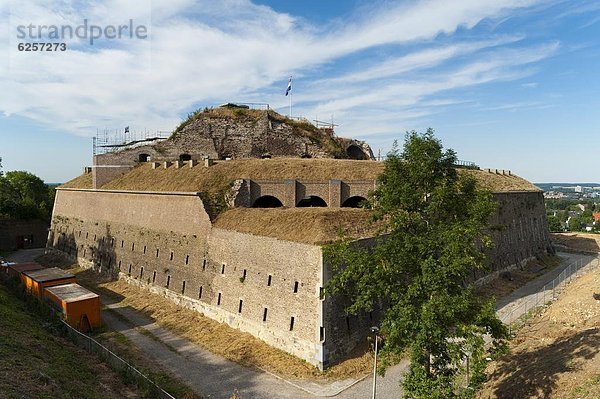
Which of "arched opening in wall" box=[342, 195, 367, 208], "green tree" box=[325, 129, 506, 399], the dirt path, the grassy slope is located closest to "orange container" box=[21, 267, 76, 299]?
the grassy slope

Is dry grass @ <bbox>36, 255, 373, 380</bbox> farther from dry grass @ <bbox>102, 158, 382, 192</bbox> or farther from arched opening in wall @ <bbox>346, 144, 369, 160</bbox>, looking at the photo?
arched opening in wall @ <bbox>346, 144, 369, 160</bbox>

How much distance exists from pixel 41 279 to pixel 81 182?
73.5 feet

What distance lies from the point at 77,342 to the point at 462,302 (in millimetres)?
21370

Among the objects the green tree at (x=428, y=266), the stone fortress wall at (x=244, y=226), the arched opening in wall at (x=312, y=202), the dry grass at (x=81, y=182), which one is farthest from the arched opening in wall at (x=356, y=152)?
the green tree at (x=428, y=266)

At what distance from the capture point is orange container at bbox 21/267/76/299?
2891cm

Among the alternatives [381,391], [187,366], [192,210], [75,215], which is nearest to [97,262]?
[75,215]

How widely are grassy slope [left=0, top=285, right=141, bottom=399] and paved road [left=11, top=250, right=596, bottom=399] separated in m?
3.03

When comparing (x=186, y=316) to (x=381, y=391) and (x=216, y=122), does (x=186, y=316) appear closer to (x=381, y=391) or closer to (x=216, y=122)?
(x=381, y=391)

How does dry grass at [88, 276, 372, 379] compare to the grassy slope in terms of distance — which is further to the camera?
dry grass at [88, 276, 372, 379]

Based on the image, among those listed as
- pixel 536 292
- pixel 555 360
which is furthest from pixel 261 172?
pixel 536 292

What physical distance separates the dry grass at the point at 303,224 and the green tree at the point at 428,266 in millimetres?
7088

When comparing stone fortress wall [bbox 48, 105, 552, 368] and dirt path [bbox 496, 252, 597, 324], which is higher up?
stone fortress wall [bbox 48, 105, 552, 368]

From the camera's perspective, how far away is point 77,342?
22750 millimetres

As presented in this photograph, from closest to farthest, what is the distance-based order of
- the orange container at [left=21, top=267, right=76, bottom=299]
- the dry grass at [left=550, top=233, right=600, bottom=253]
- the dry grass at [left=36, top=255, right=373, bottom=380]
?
the dry grass at [left=36, top=255, right=373, bottom=380] < the orange container at [left=21, top=267, right=76, bottom=299] < the dry grass at [left=550, top=233, right=600, bottom=253]
